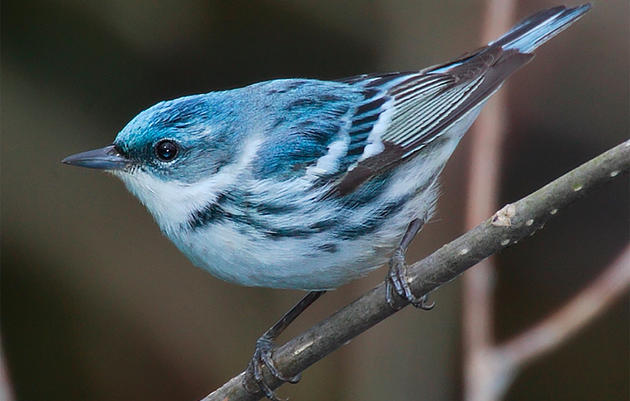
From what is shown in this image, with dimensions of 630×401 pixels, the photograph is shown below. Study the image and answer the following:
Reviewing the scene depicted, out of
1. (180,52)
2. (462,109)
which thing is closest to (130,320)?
(180,52)

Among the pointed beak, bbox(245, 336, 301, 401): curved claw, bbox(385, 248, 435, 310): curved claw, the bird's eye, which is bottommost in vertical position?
bbox(245, 336, 301, 401): curved claw

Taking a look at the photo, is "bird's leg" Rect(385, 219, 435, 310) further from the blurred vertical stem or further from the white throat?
the white throat

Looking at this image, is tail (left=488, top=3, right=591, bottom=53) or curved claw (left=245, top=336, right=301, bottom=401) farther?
tail (left=488, top=3, right=591, bottom=53)

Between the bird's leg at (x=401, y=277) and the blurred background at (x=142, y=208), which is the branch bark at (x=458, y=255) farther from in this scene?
the blurred background at (x=142, y=208)

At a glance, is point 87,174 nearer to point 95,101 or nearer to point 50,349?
point 95,101

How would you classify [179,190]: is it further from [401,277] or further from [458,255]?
[458,255]

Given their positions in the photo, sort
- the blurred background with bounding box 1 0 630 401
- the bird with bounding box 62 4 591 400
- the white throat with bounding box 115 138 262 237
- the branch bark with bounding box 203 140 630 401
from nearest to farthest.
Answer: the branch bark with bounding box 203 140 630 401 < the bird with bounding box 62 4 591 400 < the white throat with bounding box 115 138 262 237 < the blurred background with bounding box 1 0 630 401

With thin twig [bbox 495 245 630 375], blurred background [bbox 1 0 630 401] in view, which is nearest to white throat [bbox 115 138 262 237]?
thin twig [bbox 495 245 630 375]

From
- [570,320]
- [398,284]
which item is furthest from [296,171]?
[570,320]
